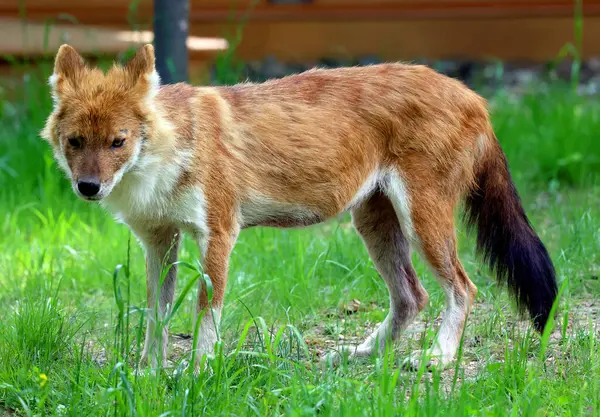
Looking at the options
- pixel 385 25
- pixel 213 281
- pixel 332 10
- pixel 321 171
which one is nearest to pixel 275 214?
pixel 321 171

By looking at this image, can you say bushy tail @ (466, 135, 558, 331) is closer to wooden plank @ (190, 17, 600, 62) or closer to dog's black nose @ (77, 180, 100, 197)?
dog's black nose @ (77, 180, 100, 197)

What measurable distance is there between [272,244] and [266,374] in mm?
2402

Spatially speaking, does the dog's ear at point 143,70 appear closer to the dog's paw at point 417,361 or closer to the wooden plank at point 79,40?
the dog's paw at point 417,361

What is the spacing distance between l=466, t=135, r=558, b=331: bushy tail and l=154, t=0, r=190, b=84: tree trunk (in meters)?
2.86

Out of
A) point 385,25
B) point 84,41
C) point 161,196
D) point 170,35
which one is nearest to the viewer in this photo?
point 161,196

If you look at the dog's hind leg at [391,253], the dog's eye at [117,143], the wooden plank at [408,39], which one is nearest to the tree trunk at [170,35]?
the dog's hind leg at [391,253]

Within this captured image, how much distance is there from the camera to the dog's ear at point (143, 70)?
427 centimetres

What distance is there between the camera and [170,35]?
7102 mm

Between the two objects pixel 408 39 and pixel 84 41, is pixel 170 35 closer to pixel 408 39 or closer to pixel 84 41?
pixel 84 41

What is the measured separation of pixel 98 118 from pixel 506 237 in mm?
2117

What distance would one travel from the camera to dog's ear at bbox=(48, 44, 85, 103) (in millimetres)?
4266

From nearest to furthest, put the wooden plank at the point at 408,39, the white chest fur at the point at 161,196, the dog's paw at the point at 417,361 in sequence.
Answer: the dog's paw at the point at 417,361 → the white chest fur at the point at 161,196 → the wooden plank at the point at 408,39

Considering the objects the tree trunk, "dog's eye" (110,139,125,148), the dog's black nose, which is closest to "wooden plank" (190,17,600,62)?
the tree trunk

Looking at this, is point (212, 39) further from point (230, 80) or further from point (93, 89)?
point (93, 89)
